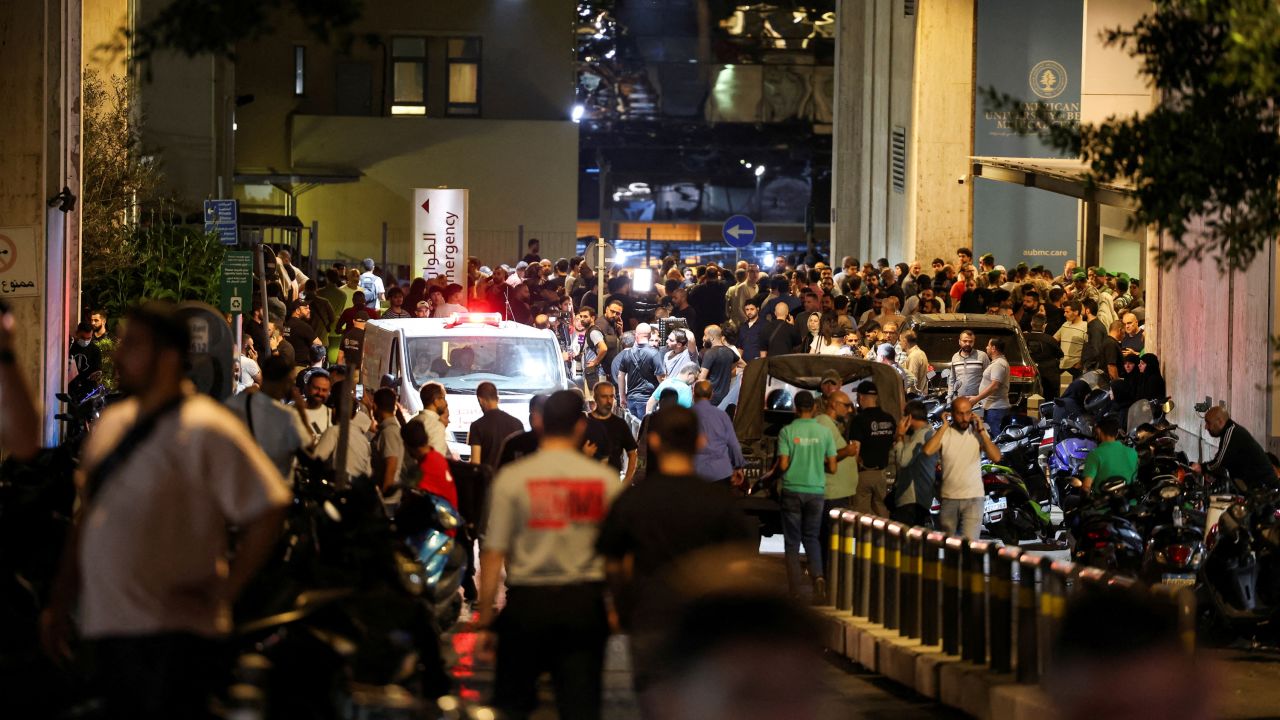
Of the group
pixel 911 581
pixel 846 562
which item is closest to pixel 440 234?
pixel 846 562

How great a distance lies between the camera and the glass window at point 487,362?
70.1 ft

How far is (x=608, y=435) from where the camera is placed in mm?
16031

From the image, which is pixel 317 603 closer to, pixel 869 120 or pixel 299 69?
pixel 869 120

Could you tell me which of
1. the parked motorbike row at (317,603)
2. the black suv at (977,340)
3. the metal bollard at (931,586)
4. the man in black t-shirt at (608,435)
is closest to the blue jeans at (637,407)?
the black suv at (977,340)

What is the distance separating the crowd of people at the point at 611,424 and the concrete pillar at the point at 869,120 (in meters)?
5.79

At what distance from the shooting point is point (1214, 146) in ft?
31.2

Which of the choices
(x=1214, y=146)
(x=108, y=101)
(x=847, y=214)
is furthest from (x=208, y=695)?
(x=847, y=214)

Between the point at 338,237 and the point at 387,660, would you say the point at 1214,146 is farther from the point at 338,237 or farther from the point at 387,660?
the point at 338,237

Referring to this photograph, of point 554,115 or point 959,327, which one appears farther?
point 554,115

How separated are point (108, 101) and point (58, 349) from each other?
37.8 ft

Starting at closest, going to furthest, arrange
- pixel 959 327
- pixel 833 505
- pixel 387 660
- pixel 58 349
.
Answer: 1. pixel 387 660
2. pixel 833 505
3. pixel 58 349
4. pixel 959 327

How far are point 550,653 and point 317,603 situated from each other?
1.02m

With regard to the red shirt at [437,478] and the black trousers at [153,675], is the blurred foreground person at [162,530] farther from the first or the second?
the red shirt at [437,478]

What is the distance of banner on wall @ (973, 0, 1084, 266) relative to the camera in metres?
37.8
